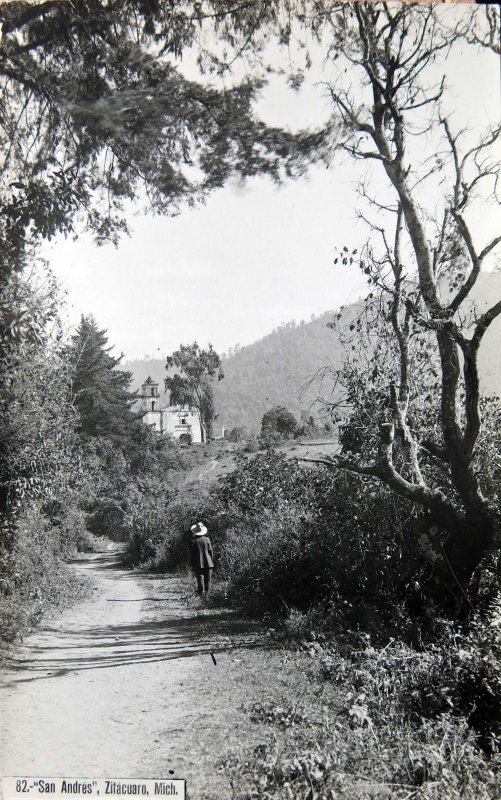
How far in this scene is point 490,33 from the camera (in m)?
5.30

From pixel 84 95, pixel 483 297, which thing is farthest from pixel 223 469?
pixel 84 95

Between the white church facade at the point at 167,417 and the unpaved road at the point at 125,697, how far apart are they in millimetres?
3382

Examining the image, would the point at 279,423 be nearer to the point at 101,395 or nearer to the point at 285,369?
the point at 285,369

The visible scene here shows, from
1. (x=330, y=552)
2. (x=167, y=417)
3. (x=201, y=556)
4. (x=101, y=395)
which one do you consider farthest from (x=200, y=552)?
(x=101, y=395)

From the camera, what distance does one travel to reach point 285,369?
7.90 m

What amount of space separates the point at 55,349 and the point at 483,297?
576 centimetres

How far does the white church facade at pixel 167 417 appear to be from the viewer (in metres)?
10.0

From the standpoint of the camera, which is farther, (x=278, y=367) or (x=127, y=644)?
(x=278, y=367)

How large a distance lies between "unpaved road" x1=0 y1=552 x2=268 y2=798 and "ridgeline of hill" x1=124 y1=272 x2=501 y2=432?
3.47m

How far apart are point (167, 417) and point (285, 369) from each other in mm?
3695

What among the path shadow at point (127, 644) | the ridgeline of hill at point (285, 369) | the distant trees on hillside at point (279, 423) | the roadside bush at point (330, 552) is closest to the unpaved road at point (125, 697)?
the path shadow at point (127, 644)

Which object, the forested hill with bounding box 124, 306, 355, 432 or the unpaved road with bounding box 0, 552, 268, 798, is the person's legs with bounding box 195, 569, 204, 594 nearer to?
the unpaved road with bounding box 0, 552, 268, 798

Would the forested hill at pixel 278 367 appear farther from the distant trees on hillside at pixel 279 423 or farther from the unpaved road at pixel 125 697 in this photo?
the unpaved road at pixel 125 697

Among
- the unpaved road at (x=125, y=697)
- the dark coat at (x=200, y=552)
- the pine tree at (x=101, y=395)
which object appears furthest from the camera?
the dark coat at (x=200, y=552)
